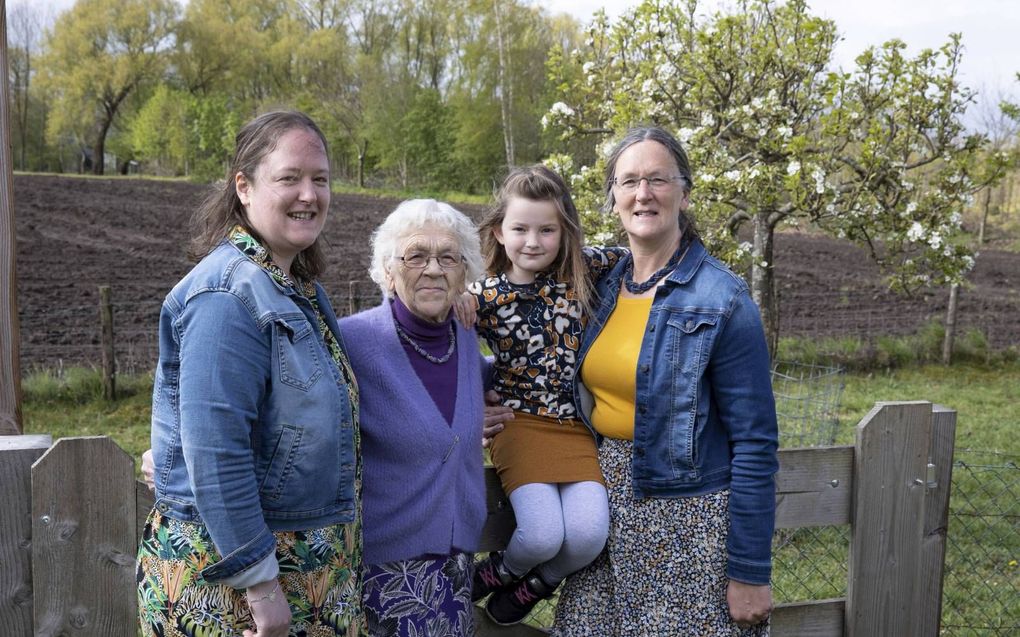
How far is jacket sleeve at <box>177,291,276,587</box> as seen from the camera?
1705 millimetres

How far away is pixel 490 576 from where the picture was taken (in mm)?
2502

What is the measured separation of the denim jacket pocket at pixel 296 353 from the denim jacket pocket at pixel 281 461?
10cm

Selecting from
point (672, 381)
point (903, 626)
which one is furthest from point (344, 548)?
point (903, 626)

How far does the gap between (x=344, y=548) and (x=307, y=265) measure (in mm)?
690

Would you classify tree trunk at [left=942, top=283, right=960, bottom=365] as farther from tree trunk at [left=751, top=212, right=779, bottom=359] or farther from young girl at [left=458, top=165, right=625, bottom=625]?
young girl at [left=458, top=165, right=625, bottom=625]

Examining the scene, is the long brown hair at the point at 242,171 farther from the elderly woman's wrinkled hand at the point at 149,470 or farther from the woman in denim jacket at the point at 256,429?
the elderly woman's wrinkled hand at the point at 149,470

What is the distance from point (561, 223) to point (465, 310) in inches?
19.3

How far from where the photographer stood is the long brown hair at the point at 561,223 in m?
2.59

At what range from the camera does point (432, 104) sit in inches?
1635

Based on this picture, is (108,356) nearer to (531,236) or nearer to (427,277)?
(531,236)

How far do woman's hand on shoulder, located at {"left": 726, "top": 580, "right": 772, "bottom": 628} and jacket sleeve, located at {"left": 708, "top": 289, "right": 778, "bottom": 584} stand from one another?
20 mm

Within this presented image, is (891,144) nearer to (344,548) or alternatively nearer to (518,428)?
(518,428)

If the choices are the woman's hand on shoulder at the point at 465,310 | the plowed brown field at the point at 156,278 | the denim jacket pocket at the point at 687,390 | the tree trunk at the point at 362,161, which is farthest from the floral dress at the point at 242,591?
the tree trunk at the point at 362,161

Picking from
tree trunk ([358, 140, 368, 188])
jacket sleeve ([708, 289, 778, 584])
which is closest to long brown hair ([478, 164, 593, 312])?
jacket sleeve ([708, 289, 778, 584])
